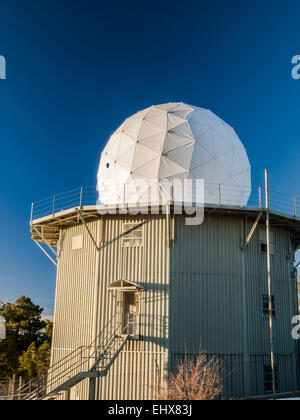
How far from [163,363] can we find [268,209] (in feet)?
23.9

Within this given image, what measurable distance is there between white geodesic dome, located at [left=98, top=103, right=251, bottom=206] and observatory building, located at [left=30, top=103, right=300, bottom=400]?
0.19ft

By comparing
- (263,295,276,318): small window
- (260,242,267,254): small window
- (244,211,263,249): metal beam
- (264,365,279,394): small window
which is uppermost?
(244,211,263,249): metal beam

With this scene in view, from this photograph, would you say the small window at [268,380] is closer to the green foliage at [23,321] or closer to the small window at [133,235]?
the small window at [133,235]

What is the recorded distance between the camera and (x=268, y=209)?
1839cm

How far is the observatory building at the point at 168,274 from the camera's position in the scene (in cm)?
1758

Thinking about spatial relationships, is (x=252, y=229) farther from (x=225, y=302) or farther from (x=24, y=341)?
(x=24, y=341)

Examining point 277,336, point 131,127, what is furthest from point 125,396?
point 131,127

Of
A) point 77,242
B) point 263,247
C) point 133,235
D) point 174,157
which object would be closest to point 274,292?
point 263,247

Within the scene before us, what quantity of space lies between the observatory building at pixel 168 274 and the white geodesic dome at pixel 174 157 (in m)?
0.06

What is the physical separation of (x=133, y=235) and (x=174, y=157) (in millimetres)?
3783

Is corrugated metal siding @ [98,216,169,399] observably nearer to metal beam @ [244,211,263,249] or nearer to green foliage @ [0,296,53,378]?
metal beam @ [244,211,263,249]

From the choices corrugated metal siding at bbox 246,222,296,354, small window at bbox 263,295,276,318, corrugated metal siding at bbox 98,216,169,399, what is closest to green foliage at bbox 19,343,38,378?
corrugated metal siding at bbox 98,216,169,399

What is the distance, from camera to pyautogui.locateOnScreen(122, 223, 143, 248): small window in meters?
18.7

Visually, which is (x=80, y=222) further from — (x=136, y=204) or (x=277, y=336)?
(x=277, y=336)
